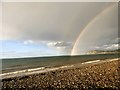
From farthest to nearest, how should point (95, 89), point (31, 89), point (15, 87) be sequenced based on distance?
1. point (15, 87)
2. point (31, 89)
3. point (95, 89)

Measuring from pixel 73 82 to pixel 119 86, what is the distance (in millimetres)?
3349

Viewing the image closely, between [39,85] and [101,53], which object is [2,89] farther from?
[101,53]

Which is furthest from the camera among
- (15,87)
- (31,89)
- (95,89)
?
(15,87)

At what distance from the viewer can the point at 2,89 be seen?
16469 millimetres

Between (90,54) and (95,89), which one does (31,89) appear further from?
(90,54)

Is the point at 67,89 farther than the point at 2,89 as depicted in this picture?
No

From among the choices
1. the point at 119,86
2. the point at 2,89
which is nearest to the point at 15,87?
the point at 2,89

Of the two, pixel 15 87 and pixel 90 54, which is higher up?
pixel 90 54

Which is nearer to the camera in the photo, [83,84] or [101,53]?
[83,84]

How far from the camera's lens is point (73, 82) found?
687 inches

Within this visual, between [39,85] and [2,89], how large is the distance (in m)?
2.31

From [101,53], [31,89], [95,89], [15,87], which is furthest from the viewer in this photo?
[101,53]

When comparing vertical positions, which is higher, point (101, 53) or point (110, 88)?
point (101, 53)

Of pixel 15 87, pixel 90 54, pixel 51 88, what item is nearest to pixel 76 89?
pixel 51 88
